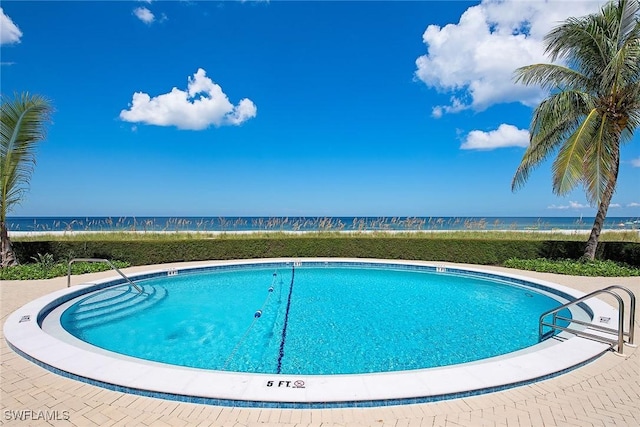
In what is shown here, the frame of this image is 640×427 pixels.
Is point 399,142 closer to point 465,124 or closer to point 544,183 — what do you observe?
point 465,124

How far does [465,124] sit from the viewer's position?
22516 millimetres

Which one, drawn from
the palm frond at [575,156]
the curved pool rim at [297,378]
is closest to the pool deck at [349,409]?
the curved pool rim at [297,378]

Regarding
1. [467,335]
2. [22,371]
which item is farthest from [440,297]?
[22,371]

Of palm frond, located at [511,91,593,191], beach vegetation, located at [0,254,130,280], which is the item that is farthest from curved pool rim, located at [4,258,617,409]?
palm frond, located at [511,91,593,191]

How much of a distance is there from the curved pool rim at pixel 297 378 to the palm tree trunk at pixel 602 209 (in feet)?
21.9

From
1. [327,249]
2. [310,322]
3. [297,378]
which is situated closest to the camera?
[297,378]

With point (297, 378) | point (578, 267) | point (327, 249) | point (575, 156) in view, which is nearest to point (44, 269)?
point (327, 249)

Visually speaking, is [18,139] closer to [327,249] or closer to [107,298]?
[107,298]

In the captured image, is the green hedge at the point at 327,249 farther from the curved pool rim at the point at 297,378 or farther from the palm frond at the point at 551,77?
the curved pool rim at the point at 297,378

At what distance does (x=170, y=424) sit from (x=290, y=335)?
282 centimetres

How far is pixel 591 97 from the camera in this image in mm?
8578

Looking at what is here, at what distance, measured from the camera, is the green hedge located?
10.2 meters

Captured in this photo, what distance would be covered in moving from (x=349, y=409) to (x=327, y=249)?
9756 mm

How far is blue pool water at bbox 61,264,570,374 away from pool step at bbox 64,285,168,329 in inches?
0.7
